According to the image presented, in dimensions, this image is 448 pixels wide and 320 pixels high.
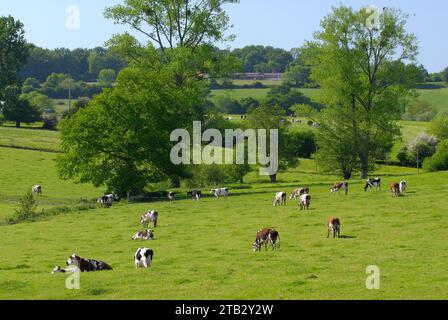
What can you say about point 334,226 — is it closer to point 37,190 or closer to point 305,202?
point 305,202

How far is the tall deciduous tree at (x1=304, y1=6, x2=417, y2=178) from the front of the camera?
71.3 m

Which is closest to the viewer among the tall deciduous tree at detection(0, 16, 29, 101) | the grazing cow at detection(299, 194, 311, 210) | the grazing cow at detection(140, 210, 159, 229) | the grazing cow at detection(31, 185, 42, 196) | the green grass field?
the green grass field

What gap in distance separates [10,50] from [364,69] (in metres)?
80.5

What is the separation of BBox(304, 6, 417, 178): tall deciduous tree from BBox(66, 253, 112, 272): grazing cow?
4812cm

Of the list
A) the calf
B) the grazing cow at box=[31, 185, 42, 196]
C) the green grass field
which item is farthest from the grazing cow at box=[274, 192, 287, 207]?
the grazing cow at box=[31, 185, 42, 196]

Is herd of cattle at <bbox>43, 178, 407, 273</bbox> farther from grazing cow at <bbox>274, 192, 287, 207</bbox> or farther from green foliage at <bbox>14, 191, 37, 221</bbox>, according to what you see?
green foliage at <bbox>14, 191, 37, 221</bbox>

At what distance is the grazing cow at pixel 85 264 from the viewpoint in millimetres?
27578

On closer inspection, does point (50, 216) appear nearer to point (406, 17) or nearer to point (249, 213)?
point (249, 213)

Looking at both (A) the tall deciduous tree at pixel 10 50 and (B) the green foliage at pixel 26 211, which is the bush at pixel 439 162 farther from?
(A) the tall deciduous tree at pixel 10 50

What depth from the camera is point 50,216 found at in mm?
50562

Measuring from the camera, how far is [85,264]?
2786 cm

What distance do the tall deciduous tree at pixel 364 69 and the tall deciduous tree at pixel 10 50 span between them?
7355 cm

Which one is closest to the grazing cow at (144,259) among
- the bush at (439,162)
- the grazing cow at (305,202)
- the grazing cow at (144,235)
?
the grazing cow at (144,235)

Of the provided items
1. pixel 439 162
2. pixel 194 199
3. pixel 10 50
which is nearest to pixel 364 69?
pixel 439 162
